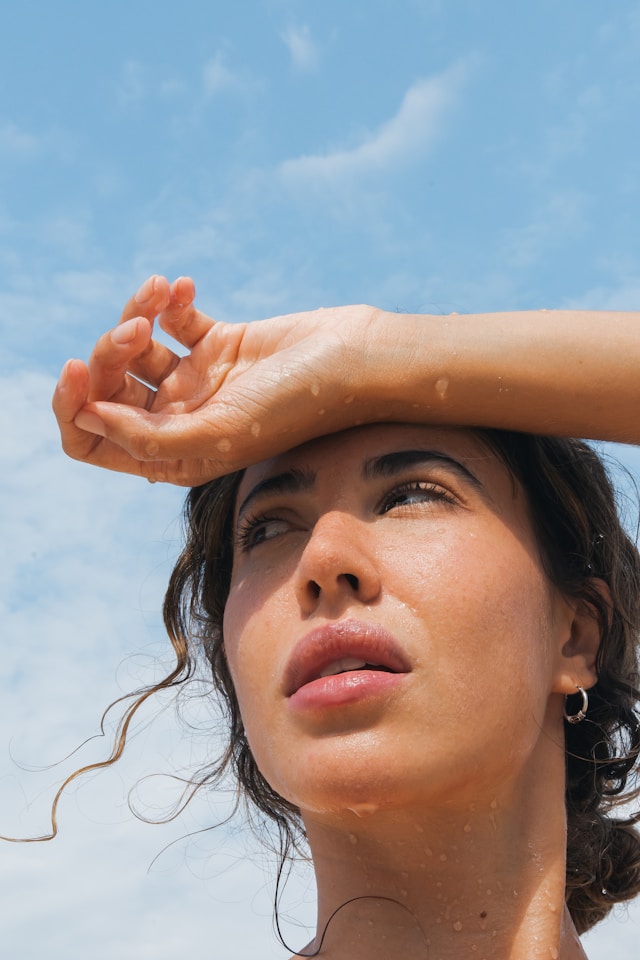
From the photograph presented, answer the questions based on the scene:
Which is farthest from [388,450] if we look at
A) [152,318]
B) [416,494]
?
[152,318]

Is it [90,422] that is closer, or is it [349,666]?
[349,666]

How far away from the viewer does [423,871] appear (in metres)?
3.44

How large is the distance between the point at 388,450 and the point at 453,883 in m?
1.31

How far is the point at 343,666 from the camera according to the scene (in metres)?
3.23

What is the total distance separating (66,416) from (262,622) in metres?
0.86

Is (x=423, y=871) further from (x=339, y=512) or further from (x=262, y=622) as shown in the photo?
(x=339, y=512)

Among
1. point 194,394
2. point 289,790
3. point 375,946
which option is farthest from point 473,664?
point 194,394

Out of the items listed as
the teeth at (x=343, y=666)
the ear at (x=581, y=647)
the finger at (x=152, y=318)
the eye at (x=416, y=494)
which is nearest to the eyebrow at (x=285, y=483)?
the eye at (x=416, y=494)

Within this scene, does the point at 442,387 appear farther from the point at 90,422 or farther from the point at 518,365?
the point at 90,422

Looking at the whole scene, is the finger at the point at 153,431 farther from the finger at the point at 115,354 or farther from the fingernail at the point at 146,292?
the fingernail at the point at 146,292

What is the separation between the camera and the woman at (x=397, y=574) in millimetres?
3188

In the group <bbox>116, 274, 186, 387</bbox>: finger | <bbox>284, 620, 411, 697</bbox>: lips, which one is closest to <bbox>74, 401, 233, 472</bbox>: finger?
<bbox>116, 274, 186, 387</bbox>: finger

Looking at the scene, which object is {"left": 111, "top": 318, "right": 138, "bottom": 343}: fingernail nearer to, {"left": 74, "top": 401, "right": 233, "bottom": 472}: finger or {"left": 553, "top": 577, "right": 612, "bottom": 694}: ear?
{"left": 74, "top": 401, "right": 233, "bottom": 472}: finger

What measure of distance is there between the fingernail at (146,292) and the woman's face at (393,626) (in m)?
0.67
